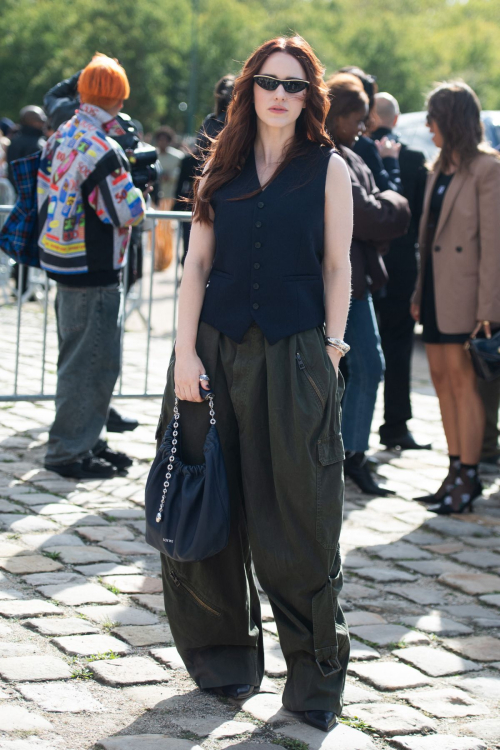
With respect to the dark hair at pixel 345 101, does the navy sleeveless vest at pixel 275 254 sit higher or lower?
lower

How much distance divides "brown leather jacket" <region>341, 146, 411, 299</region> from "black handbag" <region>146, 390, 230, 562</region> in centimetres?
262

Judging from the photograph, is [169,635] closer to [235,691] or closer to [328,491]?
[235,691]

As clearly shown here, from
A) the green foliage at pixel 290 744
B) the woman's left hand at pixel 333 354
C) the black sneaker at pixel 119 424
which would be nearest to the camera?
the green foliage at pixel 290 744

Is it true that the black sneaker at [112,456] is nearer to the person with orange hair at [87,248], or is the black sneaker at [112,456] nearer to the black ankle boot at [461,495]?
the person with orange hair at [87,248]

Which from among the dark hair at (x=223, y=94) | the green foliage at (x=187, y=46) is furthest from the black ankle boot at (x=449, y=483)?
the green foliage at (x=187, y=46)

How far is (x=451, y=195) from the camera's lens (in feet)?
18.5

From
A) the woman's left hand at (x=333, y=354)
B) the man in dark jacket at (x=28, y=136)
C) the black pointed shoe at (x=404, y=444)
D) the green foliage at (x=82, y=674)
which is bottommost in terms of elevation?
the green foliage at (x=82, y=674)

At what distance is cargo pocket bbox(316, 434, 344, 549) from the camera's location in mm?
3045

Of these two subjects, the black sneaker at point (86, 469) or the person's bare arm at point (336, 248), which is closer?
the person's bare arm at point (336, 248)

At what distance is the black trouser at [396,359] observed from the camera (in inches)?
281

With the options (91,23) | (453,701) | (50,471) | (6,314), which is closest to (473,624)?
(453,701)

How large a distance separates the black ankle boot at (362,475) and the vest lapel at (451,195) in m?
1.37

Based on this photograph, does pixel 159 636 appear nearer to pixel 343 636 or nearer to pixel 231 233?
pixel 343 636

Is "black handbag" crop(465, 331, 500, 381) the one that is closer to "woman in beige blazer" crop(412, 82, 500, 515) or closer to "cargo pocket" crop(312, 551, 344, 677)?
"woman in beige blazer" crop(412, 82, 500, 515)
